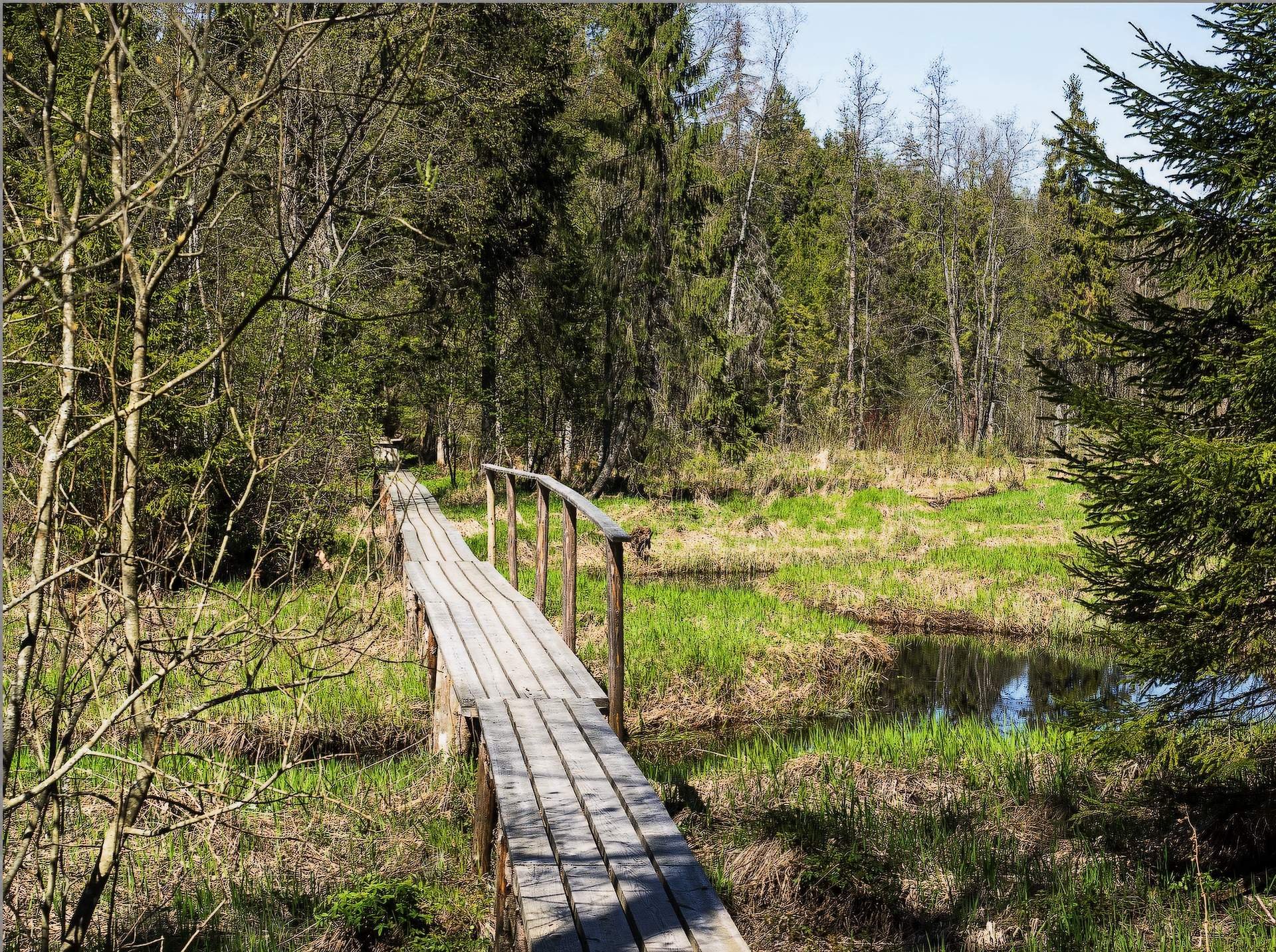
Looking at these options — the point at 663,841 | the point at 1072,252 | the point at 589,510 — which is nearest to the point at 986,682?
the point at 589,510

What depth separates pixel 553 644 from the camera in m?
6.73

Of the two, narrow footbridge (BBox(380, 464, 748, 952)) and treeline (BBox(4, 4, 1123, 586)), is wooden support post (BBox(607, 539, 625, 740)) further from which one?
treeline (BBox(4, 4, 1123, 586))

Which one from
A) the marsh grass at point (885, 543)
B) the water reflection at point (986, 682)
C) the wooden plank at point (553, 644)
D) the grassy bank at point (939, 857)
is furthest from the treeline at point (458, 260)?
the water reflection at point (986, 682)

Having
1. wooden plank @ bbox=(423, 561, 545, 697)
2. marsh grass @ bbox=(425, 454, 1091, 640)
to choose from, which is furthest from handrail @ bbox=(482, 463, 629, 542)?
marsh grass @ bbox=(425, 454, 1091, 640)

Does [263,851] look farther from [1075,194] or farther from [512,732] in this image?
[1075,194]

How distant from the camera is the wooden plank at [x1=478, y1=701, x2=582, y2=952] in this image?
125 inches

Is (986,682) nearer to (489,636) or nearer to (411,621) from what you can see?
(411,621)

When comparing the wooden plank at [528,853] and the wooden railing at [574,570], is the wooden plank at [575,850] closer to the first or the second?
the wooden plank at [528,853]

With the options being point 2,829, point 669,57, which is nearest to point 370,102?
point 2,829

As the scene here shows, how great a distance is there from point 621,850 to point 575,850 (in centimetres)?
18

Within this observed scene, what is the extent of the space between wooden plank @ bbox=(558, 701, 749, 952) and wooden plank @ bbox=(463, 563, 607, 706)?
314mm

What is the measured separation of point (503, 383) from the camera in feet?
67.6

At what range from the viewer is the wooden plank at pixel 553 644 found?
18.8 feet

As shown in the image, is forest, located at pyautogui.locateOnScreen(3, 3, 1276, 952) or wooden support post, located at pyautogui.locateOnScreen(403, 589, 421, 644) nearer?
forest, located at pyautogui.locateOnScreen(3, 3, 1276, 952)
